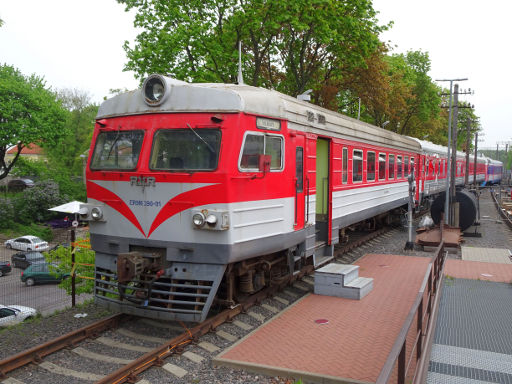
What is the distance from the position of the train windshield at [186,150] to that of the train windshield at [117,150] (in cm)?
37

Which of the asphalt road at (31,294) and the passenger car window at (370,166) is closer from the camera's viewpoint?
the passenger car window at (370,166)

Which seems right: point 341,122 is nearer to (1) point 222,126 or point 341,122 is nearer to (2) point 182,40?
(1) point 222,126

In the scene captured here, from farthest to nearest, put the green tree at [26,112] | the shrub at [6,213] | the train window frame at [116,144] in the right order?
the shrub at [6,213] < the green tree at [26,112] < the train window frame at [116,144]

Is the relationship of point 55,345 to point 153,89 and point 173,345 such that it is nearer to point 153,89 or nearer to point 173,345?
point 173,345

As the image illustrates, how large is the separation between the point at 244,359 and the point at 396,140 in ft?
42.4

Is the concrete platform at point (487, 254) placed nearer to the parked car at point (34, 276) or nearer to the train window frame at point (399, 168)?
the train window frame at point (399, 168)

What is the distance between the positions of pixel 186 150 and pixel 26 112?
34654 millimetres

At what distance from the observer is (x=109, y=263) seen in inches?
296

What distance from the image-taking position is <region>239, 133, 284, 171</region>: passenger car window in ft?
23.3

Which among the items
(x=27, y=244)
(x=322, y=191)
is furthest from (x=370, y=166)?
(x=27, y=244)

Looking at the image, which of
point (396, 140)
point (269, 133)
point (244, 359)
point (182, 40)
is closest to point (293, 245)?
point (269, 133)

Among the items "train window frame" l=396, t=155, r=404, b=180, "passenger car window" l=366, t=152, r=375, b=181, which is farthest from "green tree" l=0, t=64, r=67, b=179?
"passenger car window" l=366, t=152, r=375, b=181

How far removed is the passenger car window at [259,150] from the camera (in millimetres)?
7098

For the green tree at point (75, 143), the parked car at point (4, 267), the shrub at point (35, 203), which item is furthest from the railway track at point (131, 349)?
the green tree at point (75, 143)
